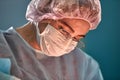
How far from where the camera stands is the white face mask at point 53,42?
1368 mm

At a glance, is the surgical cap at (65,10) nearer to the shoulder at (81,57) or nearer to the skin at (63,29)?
the skin at (63,29)

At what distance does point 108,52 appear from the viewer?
246cm

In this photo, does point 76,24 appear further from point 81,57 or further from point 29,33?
point 81,57

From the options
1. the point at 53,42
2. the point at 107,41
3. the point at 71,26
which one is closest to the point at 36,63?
the point at 53,42

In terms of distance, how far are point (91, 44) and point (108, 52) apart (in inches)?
6.7

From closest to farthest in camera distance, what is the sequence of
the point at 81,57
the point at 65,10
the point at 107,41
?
the point at 65,10
the point at 81,57
the point at 107,41

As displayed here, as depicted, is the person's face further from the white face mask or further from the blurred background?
the blurred background

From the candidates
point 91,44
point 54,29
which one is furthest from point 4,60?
point 91,44

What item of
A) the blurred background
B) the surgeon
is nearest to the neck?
the surgeon

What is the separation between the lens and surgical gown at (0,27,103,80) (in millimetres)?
1309

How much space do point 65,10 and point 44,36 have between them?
0.17 metres

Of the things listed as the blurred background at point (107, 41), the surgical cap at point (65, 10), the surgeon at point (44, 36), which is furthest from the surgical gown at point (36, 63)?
the blurred background at point (107, 41)

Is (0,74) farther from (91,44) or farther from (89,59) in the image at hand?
(91,44)

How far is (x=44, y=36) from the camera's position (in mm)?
1373
